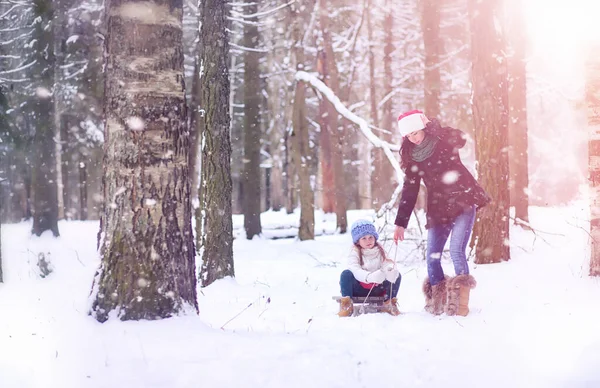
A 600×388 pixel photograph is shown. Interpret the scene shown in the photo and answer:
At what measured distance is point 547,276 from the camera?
7.94m

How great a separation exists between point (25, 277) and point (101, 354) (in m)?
8.01

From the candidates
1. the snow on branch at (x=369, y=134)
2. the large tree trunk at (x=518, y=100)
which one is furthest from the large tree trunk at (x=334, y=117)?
the snow on branch at (x=369, y=134)

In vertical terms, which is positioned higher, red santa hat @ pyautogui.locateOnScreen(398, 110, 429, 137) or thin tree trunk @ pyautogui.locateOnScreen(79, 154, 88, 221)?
red santa hat @ pyautogui.locateOnScreen(398, 110, 429, 137)

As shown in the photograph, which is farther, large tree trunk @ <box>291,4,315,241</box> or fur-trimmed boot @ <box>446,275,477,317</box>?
large tree trunk @ <box>291,4,315,241</box>

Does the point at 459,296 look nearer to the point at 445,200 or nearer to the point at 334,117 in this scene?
the point at 445,200

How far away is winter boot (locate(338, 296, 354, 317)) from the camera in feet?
19.1

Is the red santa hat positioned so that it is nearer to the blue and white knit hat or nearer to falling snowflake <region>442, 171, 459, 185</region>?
falling snowflake <region>442, 171, 459, 185</region>

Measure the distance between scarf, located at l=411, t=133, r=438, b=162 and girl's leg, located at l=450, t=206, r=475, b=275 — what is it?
665mm

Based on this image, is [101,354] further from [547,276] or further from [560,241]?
[560,241]

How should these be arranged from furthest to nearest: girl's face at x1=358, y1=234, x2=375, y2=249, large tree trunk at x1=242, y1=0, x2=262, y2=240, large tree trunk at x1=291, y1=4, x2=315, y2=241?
large tree trunk at x1=242, y1=0, x2=262, y2=240
large tree trunk at x1=291, y1=4, x2=315, y2=241
girl's face at x1=358, y1=234, x2=375, y2=249

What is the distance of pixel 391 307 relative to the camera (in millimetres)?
5789

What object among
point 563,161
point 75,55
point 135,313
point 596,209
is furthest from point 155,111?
point 563,161

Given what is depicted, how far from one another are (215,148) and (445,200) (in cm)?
400

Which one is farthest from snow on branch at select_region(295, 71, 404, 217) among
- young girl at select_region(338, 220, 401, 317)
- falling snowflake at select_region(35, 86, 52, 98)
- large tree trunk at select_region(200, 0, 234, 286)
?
falling snowflake at select_region(35, 86, 52, 98)
